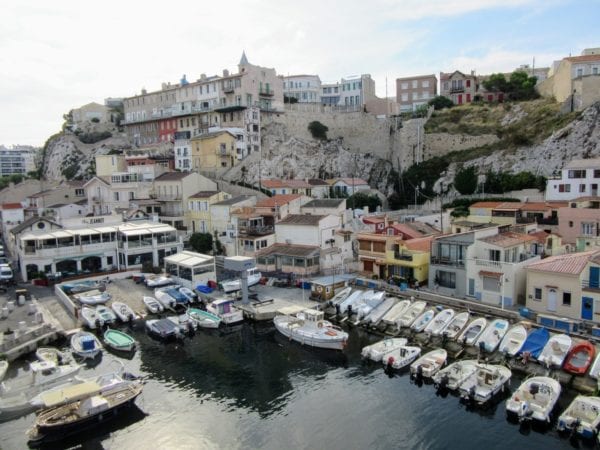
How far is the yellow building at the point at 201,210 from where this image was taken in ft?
165

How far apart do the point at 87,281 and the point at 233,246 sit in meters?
13.1

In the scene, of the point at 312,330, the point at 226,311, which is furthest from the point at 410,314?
the point at 226,311

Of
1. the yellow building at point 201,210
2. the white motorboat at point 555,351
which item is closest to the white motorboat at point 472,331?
the white motorboat at point 555,351

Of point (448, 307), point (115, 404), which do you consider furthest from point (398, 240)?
point (115, 404)

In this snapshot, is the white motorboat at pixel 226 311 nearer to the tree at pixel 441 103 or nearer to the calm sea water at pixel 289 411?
the calm sea water at pixel 289 411

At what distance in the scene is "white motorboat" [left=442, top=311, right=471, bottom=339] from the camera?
2670 cm

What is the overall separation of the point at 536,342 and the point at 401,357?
667 centimetres

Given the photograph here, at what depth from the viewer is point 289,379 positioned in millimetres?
23906

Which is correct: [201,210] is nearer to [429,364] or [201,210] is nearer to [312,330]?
[312,330]

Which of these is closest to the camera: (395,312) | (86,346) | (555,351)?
(555,351)

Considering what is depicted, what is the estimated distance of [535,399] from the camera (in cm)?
2000

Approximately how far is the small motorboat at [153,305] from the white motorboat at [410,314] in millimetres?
16288

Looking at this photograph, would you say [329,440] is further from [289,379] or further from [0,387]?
[0,387]

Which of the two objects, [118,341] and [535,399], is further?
[118,341]
